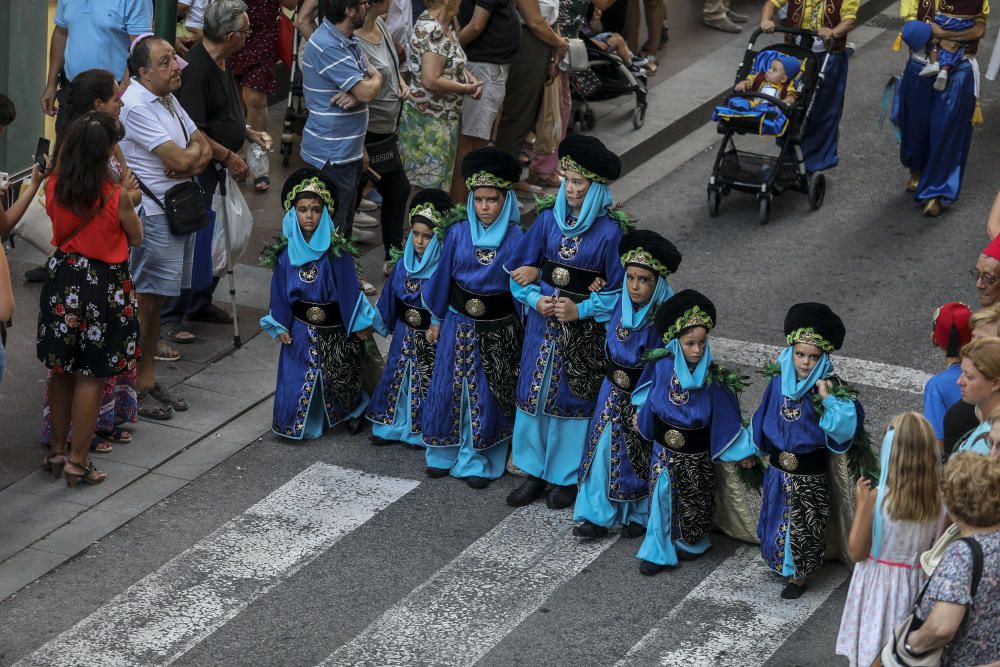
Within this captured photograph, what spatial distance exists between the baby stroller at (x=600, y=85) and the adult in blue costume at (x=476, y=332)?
5018 millimetres

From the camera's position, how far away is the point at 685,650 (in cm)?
713

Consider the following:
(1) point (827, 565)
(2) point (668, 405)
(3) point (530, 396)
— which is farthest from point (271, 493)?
(1) point (827, 565)

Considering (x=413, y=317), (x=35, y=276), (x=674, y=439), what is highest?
(x=674, y=439)

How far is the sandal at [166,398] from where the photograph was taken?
30.5 feet

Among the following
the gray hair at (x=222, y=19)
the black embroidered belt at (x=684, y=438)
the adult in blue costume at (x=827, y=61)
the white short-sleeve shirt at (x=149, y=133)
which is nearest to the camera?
the black embroidered belt at (x=684, y=438)

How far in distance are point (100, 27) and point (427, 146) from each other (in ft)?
7.60

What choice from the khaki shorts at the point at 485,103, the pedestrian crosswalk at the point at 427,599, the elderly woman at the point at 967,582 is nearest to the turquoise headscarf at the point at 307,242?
the pedestrian crosswalk at the point at 427,599

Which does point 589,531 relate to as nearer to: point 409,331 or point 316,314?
point 409,331

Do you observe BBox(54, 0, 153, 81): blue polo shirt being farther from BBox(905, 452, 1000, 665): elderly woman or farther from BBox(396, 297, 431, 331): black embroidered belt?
BBox(905, 452, 1000, 665): elderly woman

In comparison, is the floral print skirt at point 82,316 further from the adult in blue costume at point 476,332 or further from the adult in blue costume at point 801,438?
the adult in blue costume at point 801,438

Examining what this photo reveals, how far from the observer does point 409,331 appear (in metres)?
8.94

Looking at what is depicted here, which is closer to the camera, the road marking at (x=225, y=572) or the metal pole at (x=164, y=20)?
the road marking at (x=225, y=572)

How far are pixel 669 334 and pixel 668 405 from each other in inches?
13.3

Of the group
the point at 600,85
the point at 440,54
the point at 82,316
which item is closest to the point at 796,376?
the point at 82,316
